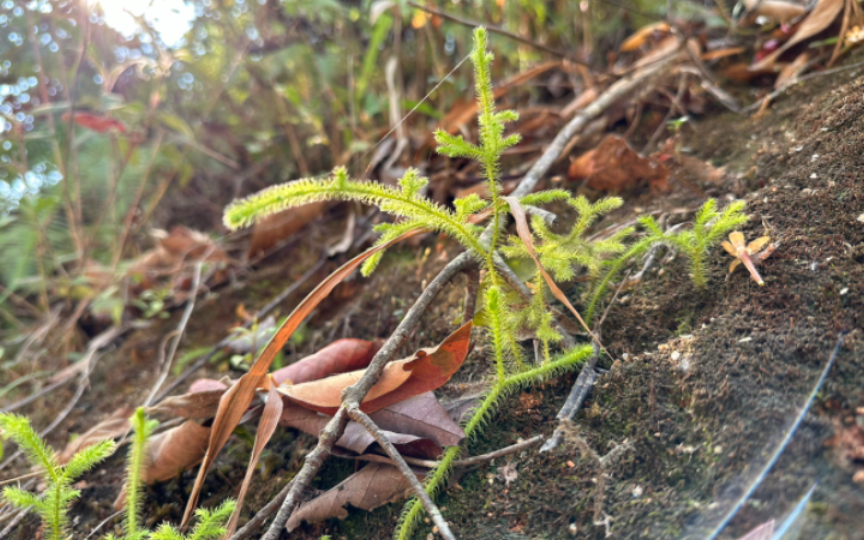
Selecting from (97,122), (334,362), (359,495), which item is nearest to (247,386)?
(334,362)

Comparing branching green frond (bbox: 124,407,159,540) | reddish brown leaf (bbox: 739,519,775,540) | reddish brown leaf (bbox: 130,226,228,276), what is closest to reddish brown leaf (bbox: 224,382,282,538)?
branching green frond (bbox: 124,407,159,540)

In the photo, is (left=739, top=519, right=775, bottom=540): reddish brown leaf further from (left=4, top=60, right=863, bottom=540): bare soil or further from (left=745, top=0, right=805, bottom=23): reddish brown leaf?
(left=745, top=0, right=805, bottom=23): reddish brown leaf

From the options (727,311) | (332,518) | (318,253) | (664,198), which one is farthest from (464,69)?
(332,518)

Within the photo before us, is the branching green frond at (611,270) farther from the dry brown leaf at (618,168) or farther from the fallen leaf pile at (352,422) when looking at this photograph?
the dry brown leaf at (618,168)

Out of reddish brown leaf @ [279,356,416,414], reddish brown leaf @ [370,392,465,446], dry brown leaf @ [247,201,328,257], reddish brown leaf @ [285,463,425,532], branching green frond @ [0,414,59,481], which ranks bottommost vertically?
reddish brown leaf @ [285,463,425,532]

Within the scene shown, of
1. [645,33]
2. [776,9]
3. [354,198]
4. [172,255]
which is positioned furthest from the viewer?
[172,255]

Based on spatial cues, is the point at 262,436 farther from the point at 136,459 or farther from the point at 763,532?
the point at 763,532
